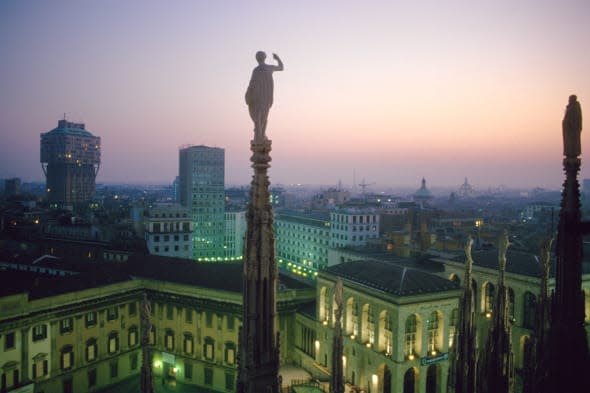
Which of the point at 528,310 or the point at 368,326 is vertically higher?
the point at 528,310

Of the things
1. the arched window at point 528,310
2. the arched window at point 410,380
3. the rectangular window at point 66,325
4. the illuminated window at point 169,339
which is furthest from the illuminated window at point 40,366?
the arched window at point 528,310

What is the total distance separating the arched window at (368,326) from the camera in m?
47.6

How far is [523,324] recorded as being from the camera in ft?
163

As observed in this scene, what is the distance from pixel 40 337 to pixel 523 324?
1985 inches

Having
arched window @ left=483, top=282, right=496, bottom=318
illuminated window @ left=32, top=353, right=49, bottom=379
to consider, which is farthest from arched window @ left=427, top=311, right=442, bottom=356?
illuminated window @ left=32, top=353, right=49, bottom=379

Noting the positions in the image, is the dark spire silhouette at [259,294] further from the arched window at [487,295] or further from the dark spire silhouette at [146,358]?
the arched window at [487,295]

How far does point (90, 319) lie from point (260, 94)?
5140cm

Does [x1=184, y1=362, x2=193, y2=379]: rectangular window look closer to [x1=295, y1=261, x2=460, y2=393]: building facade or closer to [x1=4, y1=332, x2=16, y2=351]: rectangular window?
[x1=4, y1=332, x2=16, y2=351]: rectangular window

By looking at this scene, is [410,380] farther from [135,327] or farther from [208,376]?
[135,327]

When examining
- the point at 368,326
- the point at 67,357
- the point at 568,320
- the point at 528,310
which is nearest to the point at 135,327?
the point at 67,357

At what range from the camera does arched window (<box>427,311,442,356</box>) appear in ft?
152

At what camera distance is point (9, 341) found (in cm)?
4497

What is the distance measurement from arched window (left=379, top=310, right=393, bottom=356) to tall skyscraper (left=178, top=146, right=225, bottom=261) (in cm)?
9480

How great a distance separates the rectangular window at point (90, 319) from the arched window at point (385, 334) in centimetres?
3302
